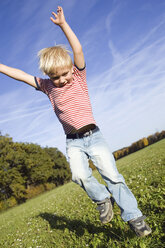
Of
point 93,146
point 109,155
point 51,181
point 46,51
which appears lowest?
point 51,181

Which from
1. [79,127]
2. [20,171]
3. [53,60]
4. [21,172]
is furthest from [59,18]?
[21,172]

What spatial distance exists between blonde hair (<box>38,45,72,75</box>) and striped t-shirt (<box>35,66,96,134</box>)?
0.29 meters

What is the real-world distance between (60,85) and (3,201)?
40898 millimetres

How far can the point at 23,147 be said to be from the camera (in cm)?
4509

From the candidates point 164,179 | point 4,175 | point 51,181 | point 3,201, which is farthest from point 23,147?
point 164,179

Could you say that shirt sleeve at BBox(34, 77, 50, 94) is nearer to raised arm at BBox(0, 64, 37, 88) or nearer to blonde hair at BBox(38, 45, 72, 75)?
raised arm at BBox(0, 64, 37, 88)

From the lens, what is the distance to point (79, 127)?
3.41m

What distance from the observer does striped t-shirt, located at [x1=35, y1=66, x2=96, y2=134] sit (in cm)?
348

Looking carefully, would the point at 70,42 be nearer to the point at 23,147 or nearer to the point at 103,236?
the point at 103,236

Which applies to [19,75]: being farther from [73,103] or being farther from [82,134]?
[82,134]

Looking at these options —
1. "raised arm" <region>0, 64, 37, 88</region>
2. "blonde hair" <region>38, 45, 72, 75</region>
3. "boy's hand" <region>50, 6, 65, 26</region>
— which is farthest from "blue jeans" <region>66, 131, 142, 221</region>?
"boy's hand" <region>50, 6, 65, 26</region>

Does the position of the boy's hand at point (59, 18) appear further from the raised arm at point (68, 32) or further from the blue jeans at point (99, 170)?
the blue jeans at point (99, 170)

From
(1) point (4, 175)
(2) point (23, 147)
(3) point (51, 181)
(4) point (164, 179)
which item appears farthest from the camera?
(3) point (51, 181)

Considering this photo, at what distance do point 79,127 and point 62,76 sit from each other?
0.91m
